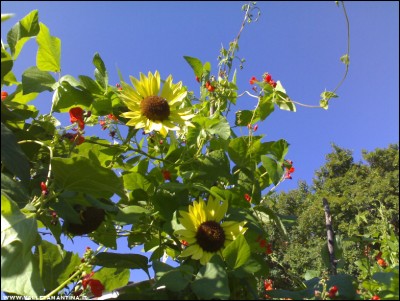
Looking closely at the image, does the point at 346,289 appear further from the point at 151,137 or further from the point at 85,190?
the point at 151,137

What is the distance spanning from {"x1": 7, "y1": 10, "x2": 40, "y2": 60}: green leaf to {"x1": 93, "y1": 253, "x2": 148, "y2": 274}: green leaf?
57cm

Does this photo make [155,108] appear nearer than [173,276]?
No

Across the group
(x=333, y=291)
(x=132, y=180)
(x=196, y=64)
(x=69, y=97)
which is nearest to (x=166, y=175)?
(x=132, y=180)

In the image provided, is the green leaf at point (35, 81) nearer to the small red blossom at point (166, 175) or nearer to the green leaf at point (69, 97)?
the green leaf at point (69, 97)

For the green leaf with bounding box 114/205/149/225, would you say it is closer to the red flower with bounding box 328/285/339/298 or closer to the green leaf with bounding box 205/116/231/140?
the green leaf with bounding box 205/116/231/140

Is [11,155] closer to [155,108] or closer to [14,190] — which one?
[14,190]

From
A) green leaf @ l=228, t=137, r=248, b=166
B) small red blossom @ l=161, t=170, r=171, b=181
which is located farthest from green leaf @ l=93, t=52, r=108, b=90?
green leaf @ l=228, t=137, r=248, b=166

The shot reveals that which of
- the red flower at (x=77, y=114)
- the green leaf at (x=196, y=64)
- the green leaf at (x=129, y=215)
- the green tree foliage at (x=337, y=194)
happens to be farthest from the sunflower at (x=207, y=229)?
the green tree foliage at (x=337, y=194)

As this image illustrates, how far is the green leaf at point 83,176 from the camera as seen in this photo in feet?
3.07

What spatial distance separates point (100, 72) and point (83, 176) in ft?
1.40

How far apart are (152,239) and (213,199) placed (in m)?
0.27

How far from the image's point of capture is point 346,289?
0.83 metres

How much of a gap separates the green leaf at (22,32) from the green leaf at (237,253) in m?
0.74

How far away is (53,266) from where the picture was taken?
1.06 metres
